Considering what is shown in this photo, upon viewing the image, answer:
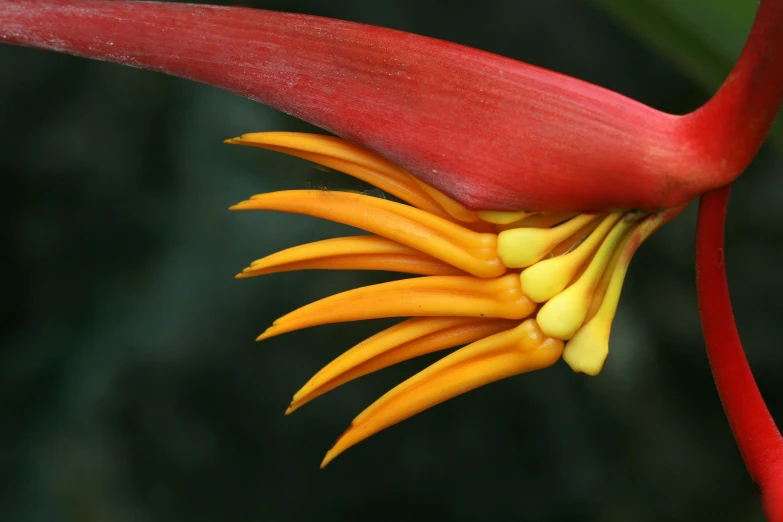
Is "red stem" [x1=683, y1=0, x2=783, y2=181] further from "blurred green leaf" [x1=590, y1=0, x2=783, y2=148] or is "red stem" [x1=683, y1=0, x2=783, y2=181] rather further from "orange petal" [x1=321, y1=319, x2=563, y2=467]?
"blurred green leaf" [x1=590, y1=0, x2=783, y2=148]

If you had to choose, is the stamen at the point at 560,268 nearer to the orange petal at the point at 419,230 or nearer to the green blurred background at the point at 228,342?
the orange petal at the point at 419,230

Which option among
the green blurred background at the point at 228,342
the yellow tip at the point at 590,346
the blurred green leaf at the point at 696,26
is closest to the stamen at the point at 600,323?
the yellow tip at the point at 590,346

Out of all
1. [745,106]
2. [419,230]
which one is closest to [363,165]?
[419,230]

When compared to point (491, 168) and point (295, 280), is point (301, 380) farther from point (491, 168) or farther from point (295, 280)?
point (491, 168)

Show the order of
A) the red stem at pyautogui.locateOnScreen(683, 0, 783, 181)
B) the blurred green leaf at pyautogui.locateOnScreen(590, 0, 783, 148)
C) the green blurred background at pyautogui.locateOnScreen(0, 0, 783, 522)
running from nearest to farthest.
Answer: the red stem at pyautogui.locateOnScreen(683, 0, 783, 181)
the blurred green leaf at pyautogui.locateOnScreen(590, 0, 783, 148)
the green blurred background at pyautogui.locateOnScreen(0, 0, 783, 522)

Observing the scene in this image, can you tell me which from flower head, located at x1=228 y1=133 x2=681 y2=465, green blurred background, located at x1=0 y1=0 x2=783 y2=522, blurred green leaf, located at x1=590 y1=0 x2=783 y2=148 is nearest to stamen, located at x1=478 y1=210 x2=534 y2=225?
flower head, located at x1=228 y1=133 x2=681 y2=465
